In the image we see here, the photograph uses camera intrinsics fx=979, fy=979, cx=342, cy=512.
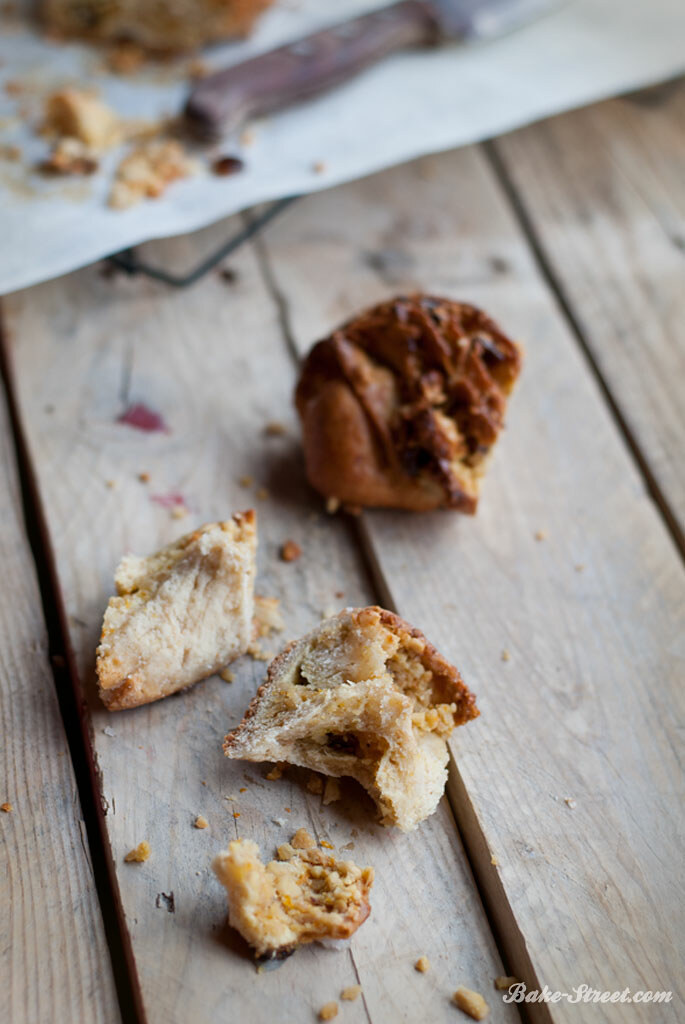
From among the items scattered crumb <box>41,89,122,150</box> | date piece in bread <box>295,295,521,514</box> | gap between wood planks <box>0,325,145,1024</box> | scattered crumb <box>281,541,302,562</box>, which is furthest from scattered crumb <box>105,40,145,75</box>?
scattered crumb <box>281,541,302,562</box>

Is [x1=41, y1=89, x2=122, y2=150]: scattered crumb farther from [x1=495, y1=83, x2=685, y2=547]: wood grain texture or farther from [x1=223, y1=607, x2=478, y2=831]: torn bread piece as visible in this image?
[x1=223, y1=607, x2=478, y2=831]: torn bread piece

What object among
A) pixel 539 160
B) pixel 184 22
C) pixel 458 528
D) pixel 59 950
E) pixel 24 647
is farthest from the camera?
pixel 539 160

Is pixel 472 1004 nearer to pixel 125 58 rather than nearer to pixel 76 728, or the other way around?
pixel 76 728

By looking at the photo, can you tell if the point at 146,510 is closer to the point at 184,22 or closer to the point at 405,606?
the point at 405,606

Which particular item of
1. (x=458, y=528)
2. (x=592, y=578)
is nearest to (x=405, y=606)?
(x=458, y=528)

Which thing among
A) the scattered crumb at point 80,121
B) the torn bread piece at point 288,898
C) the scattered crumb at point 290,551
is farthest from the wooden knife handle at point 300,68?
the torn bread piece at point 288,898
